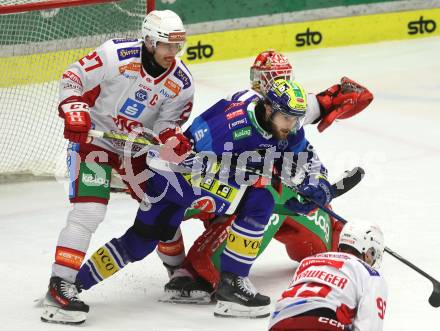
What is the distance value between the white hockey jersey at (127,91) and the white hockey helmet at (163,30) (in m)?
0.12

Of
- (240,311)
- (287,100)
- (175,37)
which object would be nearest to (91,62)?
(175,37)

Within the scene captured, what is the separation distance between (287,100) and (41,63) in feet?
8.65

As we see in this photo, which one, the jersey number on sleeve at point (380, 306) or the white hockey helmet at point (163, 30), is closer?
the jersey number on sleeve at point (380, 306)

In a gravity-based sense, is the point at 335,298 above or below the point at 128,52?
below

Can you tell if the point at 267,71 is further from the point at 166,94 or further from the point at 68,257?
the point at 68,257

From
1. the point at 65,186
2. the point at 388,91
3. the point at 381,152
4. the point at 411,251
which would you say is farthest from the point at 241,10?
the point at 411,251

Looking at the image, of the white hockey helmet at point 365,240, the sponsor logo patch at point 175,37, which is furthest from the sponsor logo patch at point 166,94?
the white hockey helmet at point 365,240

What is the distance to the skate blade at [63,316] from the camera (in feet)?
15.8

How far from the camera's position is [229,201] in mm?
4953

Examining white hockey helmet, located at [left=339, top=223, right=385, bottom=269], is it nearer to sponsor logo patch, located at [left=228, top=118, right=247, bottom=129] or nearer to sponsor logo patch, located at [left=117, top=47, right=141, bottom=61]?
sponsor logo patch, located at [left=228, top=118, right=247, bottom=129]

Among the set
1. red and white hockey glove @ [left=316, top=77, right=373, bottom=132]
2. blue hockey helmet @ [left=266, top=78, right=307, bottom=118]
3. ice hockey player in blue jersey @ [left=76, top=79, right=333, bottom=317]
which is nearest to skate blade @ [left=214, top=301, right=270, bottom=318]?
ice hockey player in blue jersey @ [left=76, top=79, right=333, bottom=317]

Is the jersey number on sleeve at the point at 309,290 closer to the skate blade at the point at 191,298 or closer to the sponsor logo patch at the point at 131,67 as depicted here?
the skate blade at the point at 191,298

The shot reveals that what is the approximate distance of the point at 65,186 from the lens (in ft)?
22.9

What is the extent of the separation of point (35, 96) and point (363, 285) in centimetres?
376
